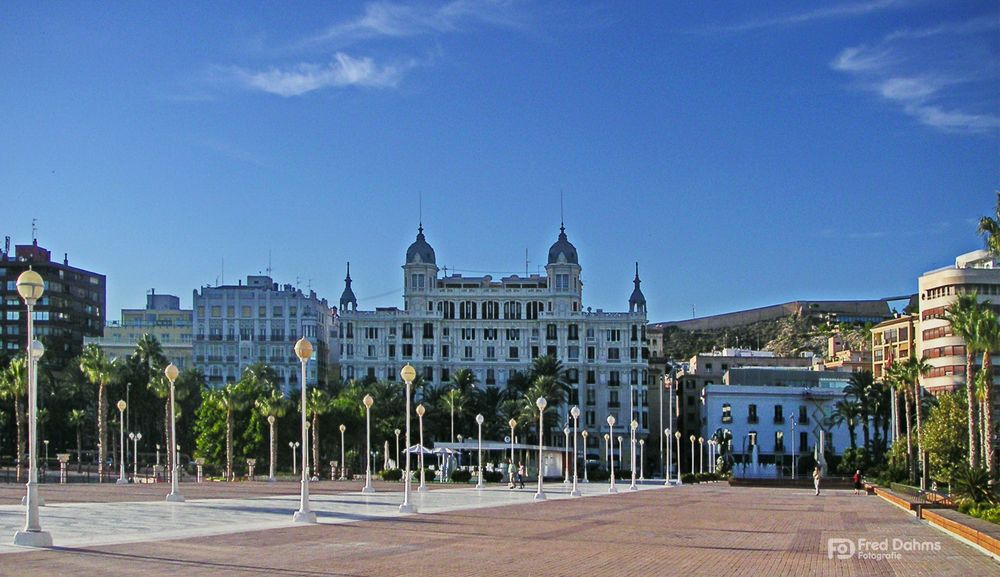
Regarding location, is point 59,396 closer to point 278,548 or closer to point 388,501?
point 388,501

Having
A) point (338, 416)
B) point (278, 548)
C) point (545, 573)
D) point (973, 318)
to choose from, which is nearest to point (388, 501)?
point (278, 548)

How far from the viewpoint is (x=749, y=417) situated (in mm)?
135750

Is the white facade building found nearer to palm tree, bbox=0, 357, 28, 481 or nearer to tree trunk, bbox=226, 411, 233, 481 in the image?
palm tree, bbox=0, 357, 28, 481

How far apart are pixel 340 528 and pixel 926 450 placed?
42098mm

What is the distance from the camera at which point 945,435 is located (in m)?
70.6

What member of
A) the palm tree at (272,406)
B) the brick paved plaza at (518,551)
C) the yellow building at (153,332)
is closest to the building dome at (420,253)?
the yellow building at (153,332)

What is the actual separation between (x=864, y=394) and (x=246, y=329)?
72206 millimetres

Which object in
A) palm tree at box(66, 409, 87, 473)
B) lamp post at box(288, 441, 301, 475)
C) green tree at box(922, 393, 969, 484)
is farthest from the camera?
palm tree at box(66, 409, 87, 473)

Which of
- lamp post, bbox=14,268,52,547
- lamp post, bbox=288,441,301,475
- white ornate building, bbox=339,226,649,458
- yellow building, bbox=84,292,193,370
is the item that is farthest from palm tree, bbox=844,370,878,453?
lamp post, bbox=14,268,52,547

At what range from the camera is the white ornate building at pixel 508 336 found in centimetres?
14662

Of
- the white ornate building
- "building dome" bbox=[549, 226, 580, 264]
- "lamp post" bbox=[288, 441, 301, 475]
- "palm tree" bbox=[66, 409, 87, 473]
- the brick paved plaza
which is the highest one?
"building dome" bbox=[549, 226, 580, 264]

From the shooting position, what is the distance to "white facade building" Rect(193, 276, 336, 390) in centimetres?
15375

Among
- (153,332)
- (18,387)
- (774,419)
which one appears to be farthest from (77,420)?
(774,419)

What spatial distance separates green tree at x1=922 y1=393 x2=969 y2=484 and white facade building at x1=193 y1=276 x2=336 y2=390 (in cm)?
9099
